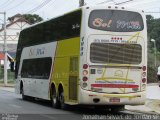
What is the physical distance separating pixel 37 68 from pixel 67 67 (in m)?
4.82

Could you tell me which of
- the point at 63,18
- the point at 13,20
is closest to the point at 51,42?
the point at 63,18

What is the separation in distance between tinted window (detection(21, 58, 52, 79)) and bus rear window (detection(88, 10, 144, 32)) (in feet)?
15.7

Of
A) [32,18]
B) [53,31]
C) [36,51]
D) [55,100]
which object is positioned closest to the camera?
[55,100]

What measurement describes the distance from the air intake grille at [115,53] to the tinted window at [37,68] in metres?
4.62

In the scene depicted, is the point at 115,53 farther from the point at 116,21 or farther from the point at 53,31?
the point at 53,31

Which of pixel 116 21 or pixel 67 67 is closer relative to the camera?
pixel 116 21

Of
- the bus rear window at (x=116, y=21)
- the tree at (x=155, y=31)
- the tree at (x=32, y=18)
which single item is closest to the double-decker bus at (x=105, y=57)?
the bus rear window at (x=116, y=21)

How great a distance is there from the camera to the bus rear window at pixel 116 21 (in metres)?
19.2

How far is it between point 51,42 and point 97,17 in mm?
4508

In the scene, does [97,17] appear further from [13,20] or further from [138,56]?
[13,20]

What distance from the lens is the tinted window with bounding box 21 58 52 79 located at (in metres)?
23.8

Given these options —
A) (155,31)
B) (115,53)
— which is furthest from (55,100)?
(155,31)

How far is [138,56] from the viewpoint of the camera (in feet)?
64.2

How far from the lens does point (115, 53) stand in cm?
1931
